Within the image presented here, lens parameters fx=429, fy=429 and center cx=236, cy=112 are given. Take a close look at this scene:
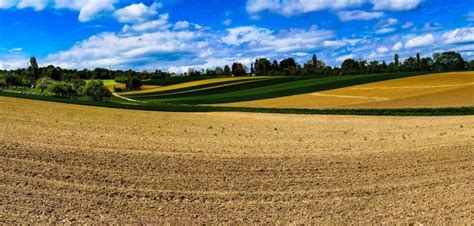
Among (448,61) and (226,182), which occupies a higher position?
(448,61)

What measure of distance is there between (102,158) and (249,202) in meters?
5.29

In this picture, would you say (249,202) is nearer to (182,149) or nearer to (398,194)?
(398,194)

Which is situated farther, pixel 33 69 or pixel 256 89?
pixel 33 69

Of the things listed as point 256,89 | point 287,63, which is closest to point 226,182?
point 256,89

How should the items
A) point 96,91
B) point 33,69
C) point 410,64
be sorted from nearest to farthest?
1. point 96,91
2. point 410,64
3. point 33,69

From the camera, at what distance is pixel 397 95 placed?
6034cm

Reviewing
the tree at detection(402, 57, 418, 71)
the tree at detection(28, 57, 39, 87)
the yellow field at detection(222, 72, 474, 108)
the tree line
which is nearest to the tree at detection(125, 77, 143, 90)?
the tree line

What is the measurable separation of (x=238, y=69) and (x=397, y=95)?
11170 centimetres

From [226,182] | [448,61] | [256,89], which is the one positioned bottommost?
[256,89]

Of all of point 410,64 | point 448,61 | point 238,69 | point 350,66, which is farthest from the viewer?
point 238,69

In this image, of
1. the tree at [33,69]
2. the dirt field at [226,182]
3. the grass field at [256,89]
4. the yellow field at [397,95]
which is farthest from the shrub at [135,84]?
the dirt field at [226,182]

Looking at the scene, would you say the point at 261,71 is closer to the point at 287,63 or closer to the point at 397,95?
the point at 287,63

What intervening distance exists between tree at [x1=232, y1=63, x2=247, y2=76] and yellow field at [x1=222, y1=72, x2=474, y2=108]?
89.3 metres

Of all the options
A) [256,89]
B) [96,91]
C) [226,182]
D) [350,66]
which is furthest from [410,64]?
[226,182]
